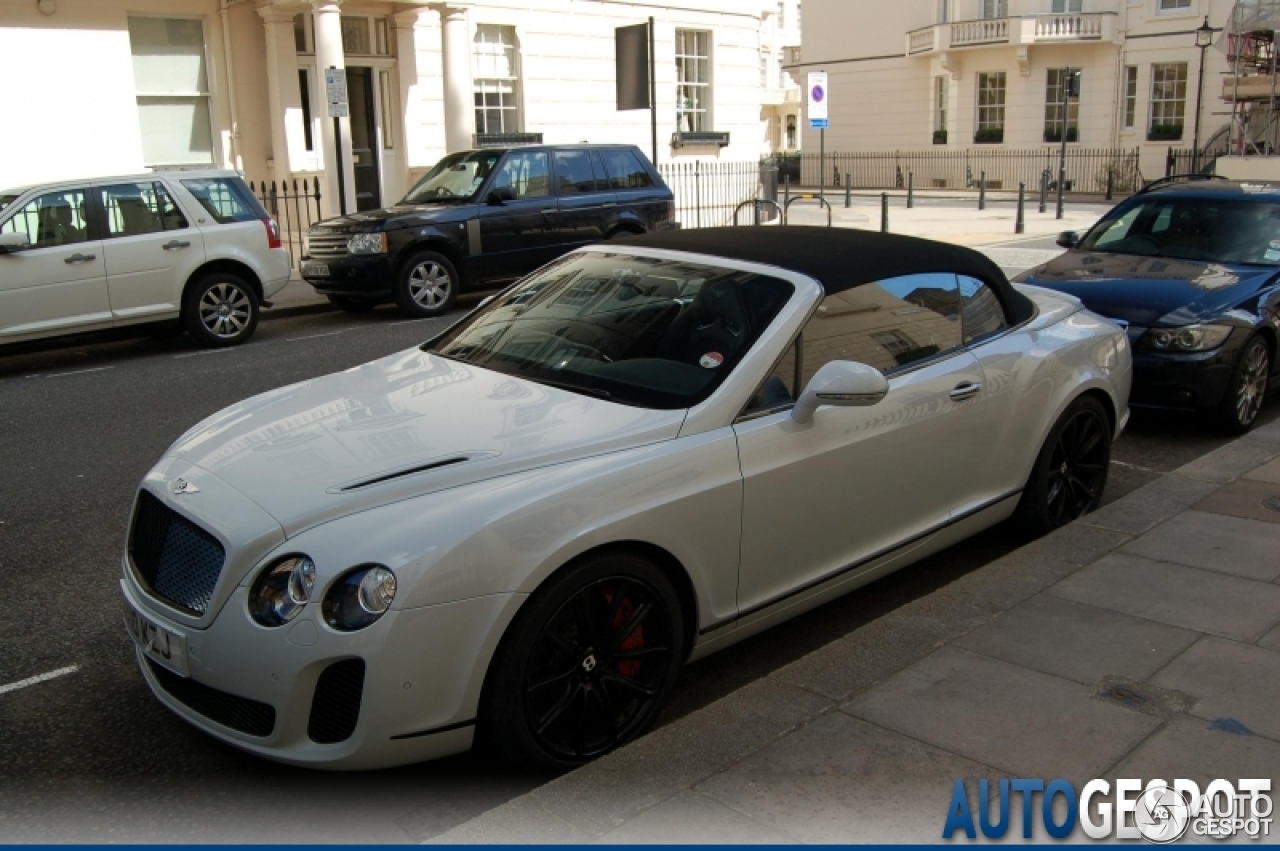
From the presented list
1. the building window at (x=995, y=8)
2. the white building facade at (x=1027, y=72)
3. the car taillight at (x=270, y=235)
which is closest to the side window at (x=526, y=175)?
the car taillight at (x=270, y=235)

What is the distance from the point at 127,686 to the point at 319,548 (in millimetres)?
1570

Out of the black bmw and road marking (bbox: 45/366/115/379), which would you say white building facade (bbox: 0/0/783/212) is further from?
the black bmw

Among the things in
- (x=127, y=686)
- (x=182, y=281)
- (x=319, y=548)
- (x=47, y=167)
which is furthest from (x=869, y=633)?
(x=47, y=167)

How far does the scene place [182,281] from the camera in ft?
38.0

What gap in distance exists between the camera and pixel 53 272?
35.5 feet

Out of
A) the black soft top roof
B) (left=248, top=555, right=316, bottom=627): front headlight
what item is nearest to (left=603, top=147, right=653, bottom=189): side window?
the black soft top roof

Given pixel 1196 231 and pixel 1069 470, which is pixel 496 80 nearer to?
pixel 1196 231

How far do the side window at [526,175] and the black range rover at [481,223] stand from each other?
12mm

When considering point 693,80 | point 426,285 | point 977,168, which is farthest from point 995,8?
point 426,285

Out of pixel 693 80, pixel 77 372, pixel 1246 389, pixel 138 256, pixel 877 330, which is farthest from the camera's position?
pixel 693 80

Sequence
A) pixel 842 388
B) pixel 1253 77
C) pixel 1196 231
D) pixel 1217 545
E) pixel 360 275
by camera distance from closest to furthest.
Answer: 1. pixel 842 388
2. pixel 1217 545
3. pixel 1196 231
4. pixel 360 275
5. pixel 1253 77

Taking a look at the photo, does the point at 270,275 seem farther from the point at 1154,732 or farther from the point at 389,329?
the point at 1154,732

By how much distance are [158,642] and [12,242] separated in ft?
27.3

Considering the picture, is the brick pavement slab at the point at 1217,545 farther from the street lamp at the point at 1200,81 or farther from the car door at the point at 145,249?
the street lamp at the point at 1200,81
